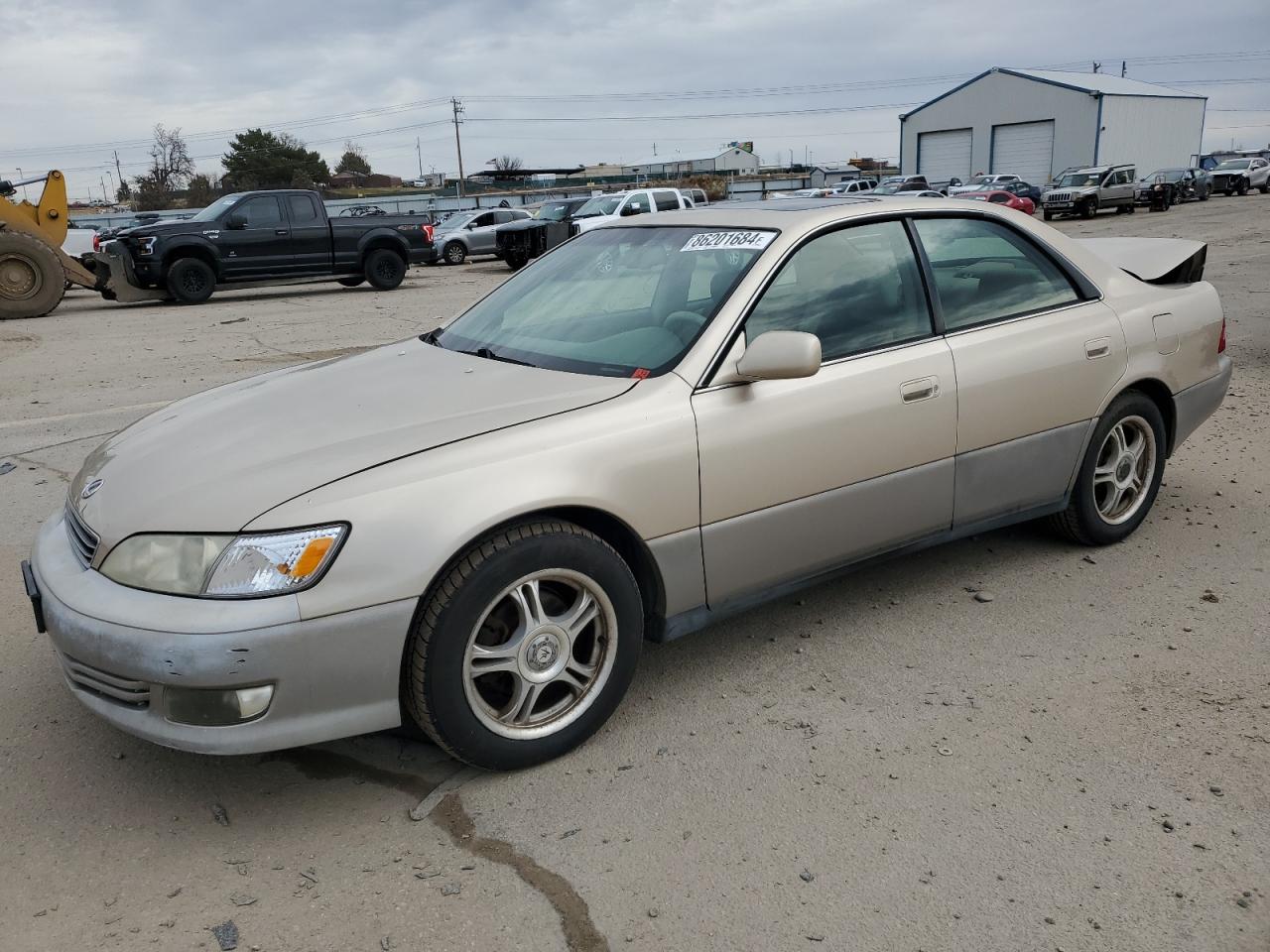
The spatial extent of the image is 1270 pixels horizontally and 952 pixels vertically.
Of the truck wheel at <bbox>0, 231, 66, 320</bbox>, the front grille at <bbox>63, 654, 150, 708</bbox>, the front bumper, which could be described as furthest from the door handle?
the truck wheel at <bbox>0, 231, 66, 320</bbox>

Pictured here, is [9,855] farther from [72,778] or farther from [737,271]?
[737,271]

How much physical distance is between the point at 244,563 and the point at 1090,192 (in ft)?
123

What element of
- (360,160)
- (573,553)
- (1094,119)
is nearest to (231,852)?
(573,553)

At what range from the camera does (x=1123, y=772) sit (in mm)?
2822

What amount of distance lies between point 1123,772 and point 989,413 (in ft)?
4.62

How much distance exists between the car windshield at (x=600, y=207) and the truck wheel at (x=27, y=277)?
11.2 metres

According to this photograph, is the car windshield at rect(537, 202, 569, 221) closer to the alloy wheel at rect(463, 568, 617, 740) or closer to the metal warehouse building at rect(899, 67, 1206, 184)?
the alloy wheel at rect(463, 568, 617, 740)

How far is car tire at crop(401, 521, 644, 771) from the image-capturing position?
267 cm

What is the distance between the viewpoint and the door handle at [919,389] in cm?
354

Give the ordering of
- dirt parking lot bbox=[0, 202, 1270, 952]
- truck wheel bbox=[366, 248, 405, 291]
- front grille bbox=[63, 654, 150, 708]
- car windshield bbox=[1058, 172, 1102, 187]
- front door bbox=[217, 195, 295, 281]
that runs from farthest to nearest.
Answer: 1. car windshield bbox=[1058, 172, 1102, 187]
2. truck wheel bbox=[366, 248, 405, 291]
3. front door bbox=[217, 195, 295, 281]
4. front grille bbox=[63, 654, 150, 708]
5. dirt parking lot bbox=[0, 202, 1270, 952]

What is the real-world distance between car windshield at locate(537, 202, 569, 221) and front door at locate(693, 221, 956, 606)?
Result: 2127 centimetres

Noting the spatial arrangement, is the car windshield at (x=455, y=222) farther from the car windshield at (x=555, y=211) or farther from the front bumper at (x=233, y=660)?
the front bumper at (x=233, y=660)

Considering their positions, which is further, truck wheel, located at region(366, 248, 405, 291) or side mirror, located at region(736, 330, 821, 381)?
truck wheel, located at region(366, 248, 405, 291)

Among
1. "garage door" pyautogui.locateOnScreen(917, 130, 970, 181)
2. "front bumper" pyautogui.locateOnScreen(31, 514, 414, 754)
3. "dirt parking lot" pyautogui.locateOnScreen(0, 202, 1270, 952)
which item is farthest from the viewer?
"garage door" pyautogui.locateOnScreen(917, 130, 970, 181)
